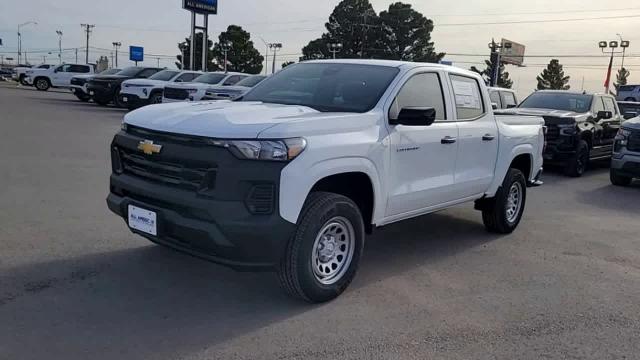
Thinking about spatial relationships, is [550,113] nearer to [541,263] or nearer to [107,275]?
[541,263]

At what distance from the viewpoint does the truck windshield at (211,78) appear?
22.1 meters

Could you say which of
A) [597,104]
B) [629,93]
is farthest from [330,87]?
[629,93]

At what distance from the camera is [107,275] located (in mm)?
4926

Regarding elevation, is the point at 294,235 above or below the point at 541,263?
above

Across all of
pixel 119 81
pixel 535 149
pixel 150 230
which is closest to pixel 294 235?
pixel 150 230

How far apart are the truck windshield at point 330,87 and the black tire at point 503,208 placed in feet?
7.82

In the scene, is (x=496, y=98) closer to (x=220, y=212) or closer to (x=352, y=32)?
(x=220, y=212)

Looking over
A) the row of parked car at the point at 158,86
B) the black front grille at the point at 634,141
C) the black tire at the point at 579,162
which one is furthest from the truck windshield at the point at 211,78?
the black front grille at the point at 634,141

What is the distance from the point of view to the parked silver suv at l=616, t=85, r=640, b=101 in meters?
39.0

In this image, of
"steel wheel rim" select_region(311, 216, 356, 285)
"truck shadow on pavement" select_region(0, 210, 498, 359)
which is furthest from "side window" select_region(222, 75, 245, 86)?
"steel wheel rim" select_region(311, 216, 356, 285)

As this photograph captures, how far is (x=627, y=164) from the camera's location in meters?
11.4

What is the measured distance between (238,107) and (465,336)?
8.18 feet

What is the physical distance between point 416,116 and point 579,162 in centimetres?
939

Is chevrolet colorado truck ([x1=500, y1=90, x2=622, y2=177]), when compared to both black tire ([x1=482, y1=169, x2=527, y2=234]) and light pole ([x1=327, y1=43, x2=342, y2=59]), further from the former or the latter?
light pole ([x1=327, y1=43, x2=342, y2=59])
